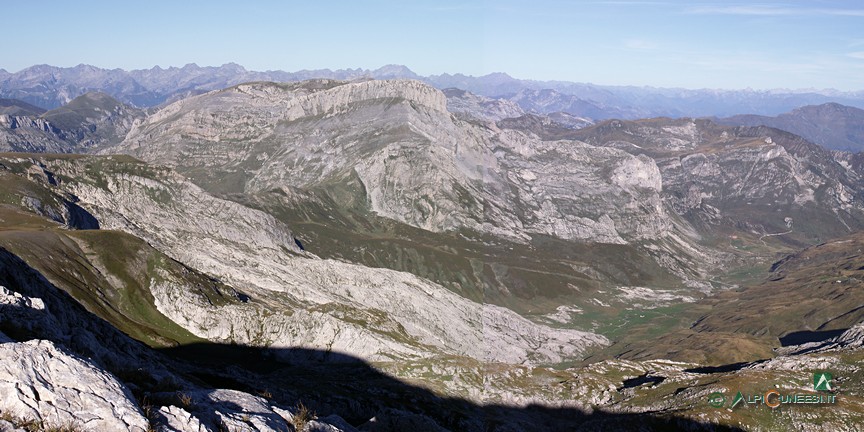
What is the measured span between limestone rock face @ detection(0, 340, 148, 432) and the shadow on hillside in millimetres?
43539

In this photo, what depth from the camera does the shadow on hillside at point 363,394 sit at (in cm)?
7581

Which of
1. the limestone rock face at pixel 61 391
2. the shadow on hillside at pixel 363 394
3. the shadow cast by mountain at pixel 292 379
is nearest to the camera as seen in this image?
the limestone rock face at pixel 61 391

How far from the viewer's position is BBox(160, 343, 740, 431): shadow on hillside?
75812mm

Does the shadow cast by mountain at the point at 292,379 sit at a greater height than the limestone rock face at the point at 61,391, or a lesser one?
lesser

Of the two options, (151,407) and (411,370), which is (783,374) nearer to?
(411,370)

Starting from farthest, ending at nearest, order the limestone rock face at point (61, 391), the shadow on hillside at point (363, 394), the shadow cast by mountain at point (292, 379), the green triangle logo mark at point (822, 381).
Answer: the green triangle logo mark at point (822, 381) < the shadow on hillside at point (363, 394) < the shadow cast by mountain at point (292, 379) < the limestone rock face at point (61, 391)

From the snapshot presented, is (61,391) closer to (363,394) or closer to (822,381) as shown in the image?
(363,394)

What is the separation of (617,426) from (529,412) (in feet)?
76.8

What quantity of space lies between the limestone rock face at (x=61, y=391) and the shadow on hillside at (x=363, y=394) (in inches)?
1714

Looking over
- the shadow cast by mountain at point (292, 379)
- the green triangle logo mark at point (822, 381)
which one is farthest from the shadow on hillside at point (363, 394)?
the green triangle logo mark at point (822, 381)

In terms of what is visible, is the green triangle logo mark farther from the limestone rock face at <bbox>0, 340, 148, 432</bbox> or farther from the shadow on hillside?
the limestone rock face at <bbox>0, 340, 148, 432</bbox>

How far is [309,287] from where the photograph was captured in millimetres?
184250

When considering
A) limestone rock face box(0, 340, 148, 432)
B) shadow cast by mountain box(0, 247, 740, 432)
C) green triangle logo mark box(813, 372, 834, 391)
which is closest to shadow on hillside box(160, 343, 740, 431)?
shadow cast by mountain box(0, 247, 740, 432)

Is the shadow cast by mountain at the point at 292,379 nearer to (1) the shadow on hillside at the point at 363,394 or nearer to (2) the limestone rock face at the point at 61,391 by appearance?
(1) the shadow on hillside at the point at 363,394
